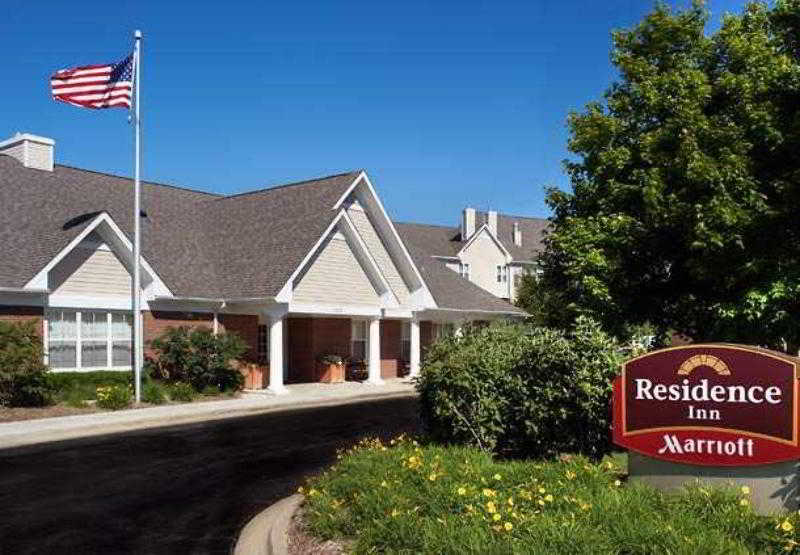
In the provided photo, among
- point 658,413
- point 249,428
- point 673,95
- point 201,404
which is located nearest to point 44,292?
point 201,404

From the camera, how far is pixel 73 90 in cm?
2306

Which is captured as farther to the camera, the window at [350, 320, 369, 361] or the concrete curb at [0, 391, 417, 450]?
the window at [350, 320, 369, 361]

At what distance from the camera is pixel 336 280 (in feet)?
101

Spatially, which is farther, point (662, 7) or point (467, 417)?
point (662, 7)

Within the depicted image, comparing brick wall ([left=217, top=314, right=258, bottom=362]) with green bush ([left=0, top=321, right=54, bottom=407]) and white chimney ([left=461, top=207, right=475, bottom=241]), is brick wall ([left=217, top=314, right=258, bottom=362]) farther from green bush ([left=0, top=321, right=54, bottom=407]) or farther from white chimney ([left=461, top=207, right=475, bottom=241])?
white chimney ([left=461, top=207, right=475, bottom=241])

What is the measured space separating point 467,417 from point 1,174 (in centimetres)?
2192

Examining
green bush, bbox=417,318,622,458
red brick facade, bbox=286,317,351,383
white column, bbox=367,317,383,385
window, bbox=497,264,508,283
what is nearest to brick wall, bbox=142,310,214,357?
red brick facade, bbox=286,317,351,383

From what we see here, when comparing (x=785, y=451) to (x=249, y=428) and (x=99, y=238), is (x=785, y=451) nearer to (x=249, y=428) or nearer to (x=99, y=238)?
(x=249, y=428)

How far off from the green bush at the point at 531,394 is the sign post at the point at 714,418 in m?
1.70

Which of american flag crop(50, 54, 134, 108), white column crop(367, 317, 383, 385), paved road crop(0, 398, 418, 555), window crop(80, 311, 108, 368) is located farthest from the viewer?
white column crop(367, 317, 383, 385)

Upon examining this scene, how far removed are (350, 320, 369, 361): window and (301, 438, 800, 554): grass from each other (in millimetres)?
24621

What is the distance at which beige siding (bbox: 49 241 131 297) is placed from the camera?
24047 mm

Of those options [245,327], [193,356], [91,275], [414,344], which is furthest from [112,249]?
[414,344]

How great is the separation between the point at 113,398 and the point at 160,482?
1100cm
